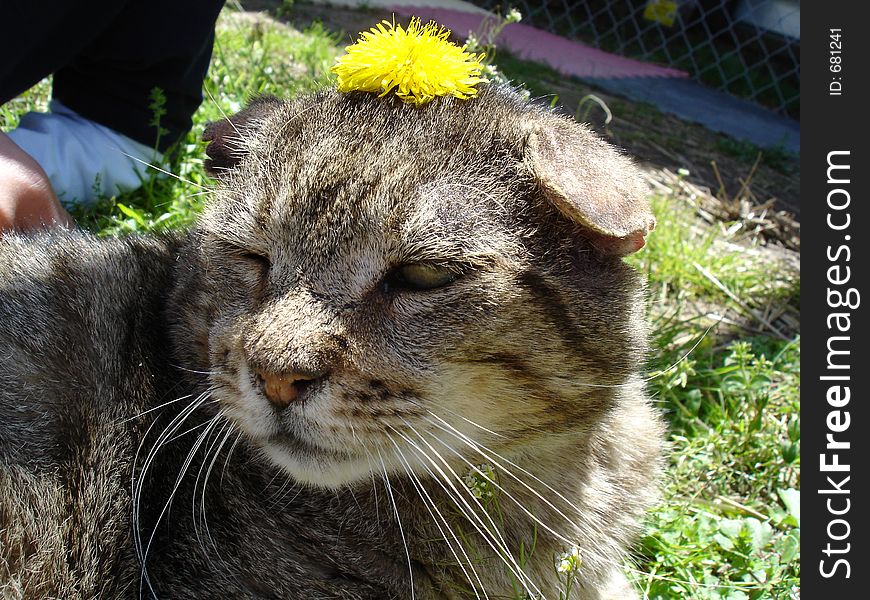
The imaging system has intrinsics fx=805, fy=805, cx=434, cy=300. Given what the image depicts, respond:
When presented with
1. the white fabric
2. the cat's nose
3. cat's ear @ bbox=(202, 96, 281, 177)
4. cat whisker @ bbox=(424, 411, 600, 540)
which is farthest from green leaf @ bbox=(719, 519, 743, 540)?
the white fabric

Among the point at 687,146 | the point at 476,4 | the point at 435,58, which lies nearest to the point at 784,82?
the point at 687,146

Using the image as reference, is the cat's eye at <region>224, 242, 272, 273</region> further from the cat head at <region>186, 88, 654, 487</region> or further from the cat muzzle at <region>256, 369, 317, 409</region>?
the cat muzzle at <region>256, 369, 317, 409</region>

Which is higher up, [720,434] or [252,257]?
[252,257]

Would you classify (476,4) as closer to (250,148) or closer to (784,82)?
(784,82)

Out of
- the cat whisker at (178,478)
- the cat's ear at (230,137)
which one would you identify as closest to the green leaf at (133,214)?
the cat's ear at (230,137)

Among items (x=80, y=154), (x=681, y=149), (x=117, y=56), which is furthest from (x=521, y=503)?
(x=681, y=149)

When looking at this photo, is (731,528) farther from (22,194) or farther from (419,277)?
(22,194)

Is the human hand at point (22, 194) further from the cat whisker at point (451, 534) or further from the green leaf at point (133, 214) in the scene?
the cat whisker at point (451, 534)
